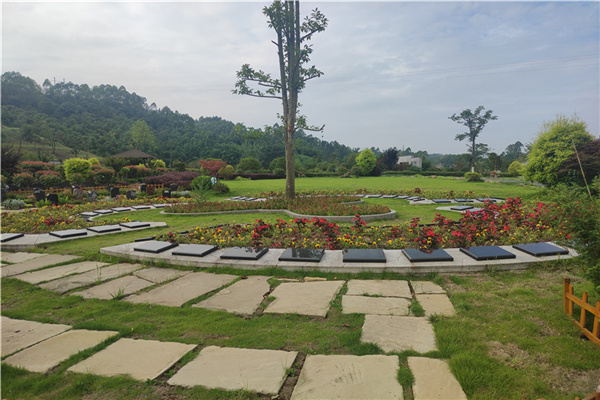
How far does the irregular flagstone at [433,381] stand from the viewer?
1789 mm

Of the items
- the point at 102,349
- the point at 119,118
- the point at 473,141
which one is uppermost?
the point at 119,118

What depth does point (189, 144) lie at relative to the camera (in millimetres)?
50562

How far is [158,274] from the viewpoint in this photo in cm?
430

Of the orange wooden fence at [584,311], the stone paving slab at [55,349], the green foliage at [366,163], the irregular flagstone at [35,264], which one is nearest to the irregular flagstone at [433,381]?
the orange wooden fence at [584,311]

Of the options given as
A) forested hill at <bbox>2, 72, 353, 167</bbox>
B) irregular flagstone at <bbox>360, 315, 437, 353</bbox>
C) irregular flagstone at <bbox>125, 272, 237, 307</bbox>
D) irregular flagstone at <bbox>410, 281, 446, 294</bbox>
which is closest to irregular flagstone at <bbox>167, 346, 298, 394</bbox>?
irregular flagstone at <bbox>360, 315, 437, 353</bbox>

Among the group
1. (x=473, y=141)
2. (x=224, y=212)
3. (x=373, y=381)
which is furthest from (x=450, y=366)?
(x=473, y=141)

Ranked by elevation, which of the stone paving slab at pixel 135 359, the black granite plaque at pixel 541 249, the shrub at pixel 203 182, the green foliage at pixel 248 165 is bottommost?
the stone paving slab at pixel 135 359

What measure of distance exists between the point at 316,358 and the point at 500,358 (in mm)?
1336

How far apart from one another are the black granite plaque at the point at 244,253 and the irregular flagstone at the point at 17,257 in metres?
3.62

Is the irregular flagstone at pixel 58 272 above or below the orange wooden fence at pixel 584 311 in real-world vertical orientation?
below

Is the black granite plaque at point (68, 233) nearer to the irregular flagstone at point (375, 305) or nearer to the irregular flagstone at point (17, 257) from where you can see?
the irregular flagstone at point (17, 257)

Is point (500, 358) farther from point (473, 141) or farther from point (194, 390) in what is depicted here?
point (473, 141)

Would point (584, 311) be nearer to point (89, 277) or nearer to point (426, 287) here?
point (426, 287)

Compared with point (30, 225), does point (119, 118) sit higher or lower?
higher
